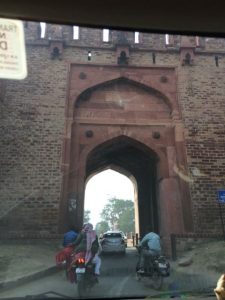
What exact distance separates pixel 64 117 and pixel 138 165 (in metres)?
5.86

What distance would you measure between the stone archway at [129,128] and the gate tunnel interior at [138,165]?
0.11 m

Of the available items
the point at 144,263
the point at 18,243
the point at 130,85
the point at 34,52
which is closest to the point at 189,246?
the point at 144,263

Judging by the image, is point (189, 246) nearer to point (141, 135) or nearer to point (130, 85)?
point (141, 135)

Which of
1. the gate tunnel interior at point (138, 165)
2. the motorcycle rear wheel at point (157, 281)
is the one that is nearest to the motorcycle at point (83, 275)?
the motorcycle rear wheel at point (157, 281)

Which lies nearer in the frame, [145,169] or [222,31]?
[222,31]

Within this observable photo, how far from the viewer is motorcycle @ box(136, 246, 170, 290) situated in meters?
7.11

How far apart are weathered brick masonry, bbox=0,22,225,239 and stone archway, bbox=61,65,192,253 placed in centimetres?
18

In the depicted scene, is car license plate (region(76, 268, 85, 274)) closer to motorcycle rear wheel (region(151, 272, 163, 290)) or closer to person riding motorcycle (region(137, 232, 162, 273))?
motorcycle rear wheel (region(151, 272, 163, 290))

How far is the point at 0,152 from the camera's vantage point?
1176cm

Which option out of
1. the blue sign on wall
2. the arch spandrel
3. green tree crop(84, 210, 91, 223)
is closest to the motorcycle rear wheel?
the blue sign on wall

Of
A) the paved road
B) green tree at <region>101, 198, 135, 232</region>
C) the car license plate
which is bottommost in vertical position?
the paved road

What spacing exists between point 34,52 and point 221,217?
870cm

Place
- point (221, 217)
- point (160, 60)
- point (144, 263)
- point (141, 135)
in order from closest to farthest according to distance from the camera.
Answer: point (144, 263) → point (221, 217) → point (141, 135) → point (160, 60)

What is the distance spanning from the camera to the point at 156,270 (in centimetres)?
724
